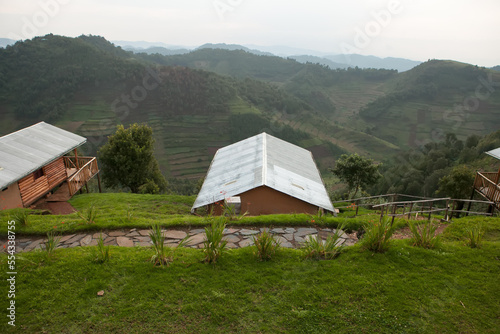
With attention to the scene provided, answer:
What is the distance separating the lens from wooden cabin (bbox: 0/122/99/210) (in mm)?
10697

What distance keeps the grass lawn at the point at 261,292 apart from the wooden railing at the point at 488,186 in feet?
23.6

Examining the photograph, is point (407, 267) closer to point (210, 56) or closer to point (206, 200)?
point (206, 200)

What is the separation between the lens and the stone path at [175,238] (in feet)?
21.5

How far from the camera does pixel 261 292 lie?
4.83 meters

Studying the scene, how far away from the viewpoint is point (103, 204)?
1219cm

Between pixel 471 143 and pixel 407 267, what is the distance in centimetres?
4001

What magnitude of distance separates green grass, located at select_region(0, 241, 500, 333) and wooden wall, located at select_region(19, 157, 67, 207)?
754cm

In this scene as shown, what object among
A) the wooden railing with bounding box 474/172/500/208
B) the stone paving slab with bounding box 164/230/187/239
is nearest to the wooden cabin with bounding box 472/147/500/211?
the wooden railing with bounding box 474/172/500/208

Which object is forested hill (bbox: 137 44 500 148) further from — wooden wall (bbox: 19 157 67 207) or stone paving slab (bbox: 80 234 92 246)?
stone paving slab (bbox: 80 234 92 246)

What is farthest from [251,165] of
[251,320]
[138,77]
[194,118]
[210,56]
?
[210,56]

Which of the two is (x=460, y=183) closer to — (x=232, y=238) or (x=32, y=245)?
(x=232, y=238)

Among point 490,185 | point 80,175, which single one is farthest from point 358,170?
point 80,175

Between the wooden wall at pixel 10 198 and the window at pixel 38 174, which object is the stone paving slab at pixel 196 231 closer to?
the wooden wall at pixel 10 198

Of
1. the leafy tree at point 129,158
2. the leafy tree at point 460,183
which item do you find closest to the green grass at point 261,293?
the leafy tree at point 460,183
